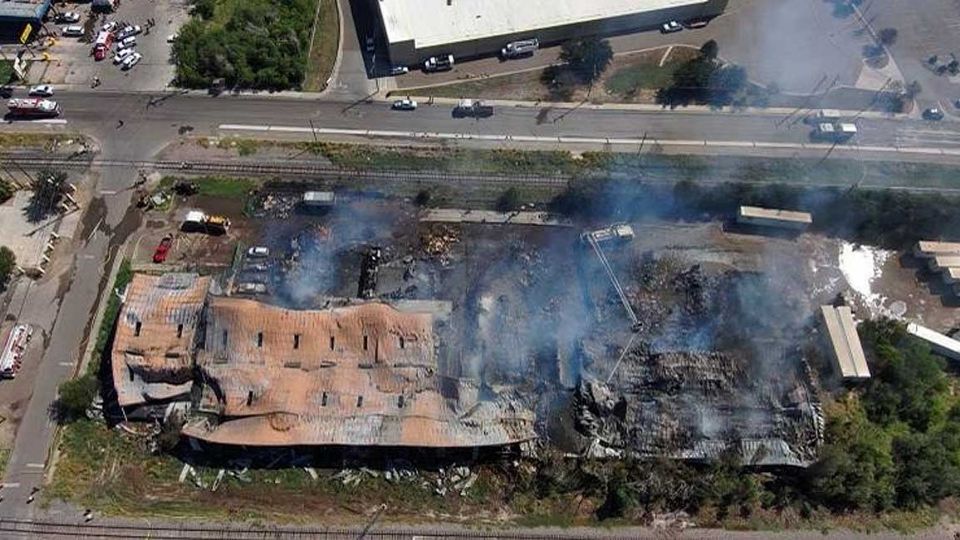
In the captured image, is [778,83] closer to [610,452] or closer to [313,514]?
[610,452]

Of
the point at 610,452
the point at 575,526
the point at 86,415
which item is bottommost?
the point at 575,526

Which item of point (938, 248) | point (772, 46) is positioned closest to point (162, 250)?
point (772, 46)

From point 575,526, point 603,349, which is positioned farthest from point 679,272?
point 575,526

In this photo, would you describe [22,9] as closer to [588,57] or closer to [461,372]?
[588,57]

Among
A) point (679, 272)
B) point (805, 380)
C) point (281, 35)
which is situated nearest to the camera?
point (805, 380)

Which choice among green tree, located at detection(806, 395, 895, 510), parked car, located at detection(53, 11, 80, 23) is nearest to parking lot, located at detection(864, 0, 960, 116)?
green tree, located at detection(806, 395, 895, 510)

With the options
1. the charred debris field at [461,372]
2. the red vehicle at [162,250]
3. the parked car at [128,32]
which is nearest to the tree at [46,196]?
the charred debris field at [461,372]
